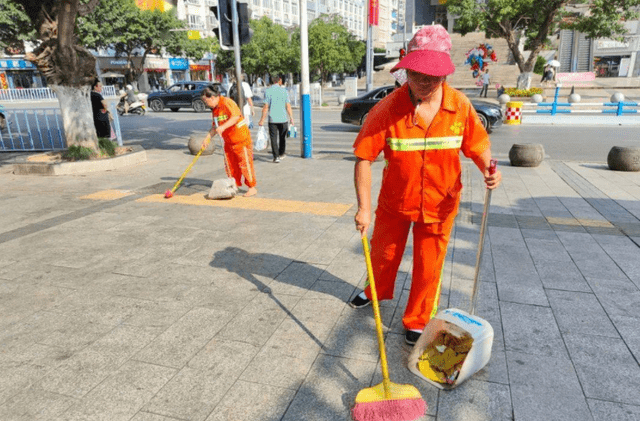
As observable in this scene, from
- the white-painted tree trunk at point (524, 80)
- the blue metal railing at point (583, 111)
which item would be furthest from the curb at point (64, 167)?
the white-painted tree trunk at point (524, 80)

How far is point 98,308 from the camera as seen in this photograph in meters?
3.55

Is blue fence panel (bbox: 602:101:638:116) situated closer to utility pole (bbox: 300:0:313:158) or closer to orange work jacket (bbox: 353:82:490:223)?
utility pole (bbox: 300:0:313:158)

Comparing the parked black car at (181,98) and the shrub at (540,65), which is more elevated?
the shrub at (540,65)

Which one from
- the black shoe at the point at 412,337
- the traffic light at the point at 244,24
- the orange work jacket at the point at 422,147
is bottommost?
the black shoe at the point at 412,337

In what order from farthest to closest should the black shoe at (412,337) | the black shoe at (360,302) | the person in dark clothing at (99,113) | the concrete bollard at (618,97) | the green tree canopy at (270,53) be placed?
the green tree canopy at (270,53) < the concrete bollard at (618,97) < the person in dark clothing at (99,113) < the black shoe at (360,302) < the black shoe at (412,337)

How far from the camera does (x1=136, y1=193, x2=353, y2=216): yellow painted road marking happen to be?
20.3 feet

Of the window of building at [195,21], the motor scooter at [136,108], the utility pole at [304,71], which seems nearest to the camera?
the utility pole at [304,71]

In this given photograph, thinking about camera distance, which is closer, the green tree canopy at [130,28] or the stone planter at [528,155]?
the stone planter at [528,155]

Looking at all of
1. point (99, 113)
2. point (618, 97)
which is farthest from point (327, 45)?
point (99, 113)

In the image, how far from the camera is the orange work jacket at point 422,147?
2.60 m

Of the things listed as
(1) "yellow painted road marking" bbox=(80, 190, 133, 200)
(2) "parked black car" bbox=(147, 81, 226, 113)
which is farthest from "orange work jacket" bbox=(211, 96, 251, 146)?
(2) "parked black car" bbox=(147, 81, 226, 113)

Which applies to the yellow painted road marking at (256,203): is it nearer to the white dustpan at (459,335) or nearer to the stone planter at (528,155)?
the white dustpan at (459,335)

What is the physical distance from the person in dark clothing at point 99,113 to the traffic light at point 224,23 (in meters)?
3.77

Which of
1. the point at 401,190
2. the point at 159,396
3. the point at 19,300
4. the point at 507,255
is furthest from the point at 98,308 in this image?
the point at 507,255
